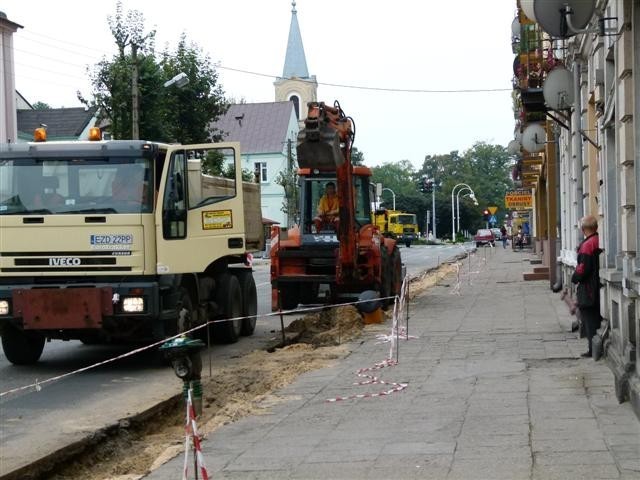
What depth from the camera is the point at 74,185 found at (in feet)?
43.5

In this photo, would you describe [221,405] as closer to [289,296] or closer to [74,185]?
[74,185]

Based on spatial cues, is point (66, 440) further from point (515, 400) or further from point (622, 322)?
point (622, 322)

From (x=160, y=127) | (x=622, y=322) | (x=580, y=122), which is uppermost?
(x=160, y=127)

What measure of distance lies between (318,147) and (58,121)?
53.0m

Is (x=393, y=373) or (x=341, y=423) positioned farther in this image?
(x=393, y=373)

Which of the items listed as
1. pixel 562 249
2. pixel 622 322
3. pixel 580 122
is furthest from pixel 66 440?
pixel 562 249

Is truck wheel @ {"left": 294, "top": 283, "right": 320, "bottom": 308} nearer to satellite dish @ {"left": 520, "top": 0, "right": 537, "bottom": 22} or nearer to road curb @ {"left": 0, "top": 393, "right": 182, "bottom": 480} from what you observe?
road curb @ {"left": 0, "top": 393, "right": 182, "bottom": 480}

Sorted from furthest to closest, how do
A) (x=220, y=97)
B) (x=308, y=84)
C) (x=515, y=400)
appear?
(x=308, y=84) < (x=220, y=97) < (x=515, y=400)

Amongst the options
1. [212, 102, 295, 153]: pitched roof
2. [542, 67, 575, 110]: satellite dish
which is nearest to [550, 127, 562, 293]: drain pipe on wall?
[542, 67, 575, 110]: satellite dish

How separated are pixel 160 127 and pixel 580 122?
73.5 ft

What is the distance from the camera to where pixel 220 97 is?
41219 millimetres

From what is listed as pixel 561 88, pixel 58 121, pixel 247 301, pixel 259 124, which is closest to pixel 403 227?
pixel 259 124

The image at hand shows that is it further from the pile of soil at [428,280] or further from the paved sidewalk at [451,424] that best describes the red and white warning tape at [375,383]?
the pile of soil at [428,280]

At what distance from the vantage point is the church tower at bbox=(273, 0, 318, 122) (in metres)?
109
